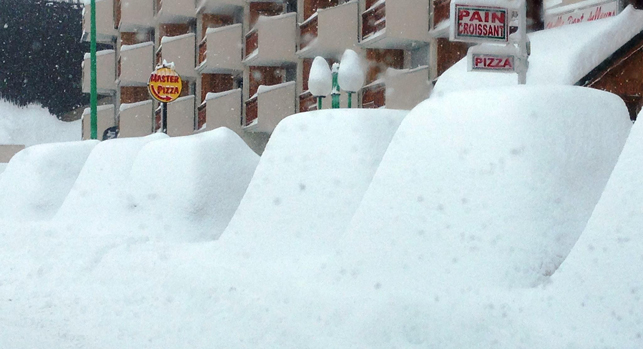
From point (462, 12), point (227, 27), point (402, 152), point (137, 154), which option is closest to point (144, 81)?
point (227, 27)

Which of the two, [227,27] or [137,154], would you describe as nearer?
[137,154]

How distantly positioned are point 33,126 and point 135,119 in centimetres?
3194

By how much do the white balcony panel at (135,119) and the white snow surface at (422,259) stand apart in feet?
89.5

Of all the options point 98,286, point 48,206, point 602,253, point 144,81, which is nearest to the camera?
point 602,253

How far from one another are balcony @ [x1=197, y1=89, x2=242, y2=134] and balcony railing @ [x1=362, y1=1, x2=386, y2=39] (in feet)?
24.8

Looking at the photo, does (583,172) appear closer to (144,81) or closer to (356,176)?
(356,176)

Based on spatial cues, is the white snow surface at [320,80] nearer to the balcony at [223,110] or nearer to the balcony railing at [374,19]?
the balcony railing at [374,19]

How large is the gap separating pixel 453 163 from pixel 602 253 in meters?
1.66

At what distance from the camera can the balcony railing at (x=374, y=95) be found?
2095 cm

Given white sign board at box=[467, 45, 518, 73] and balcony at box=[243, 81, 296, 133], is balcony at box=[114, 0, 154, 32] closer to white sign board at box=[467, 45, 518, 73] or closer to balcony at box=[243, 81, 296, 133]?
balcony at box=[243, 81, 296, 133]

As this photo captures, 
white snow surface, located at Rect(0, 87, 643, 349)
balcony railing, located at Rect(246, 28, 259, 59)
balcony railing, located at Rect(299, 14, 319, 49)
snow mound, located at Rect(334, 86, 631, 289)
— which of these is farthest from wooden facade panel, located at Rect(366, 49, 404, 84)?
snow mound, located at Rect(334, 86, 631, 289)

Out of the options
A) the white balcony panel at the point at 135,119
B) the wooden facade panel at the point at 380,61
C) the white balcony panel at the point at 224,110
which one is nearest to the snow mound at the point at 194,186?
the wooden facade panel at the point at 380,61

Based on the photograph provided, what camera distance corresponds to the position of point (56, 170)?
1591 centimetres

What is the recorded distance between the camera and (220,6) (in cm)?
2958
